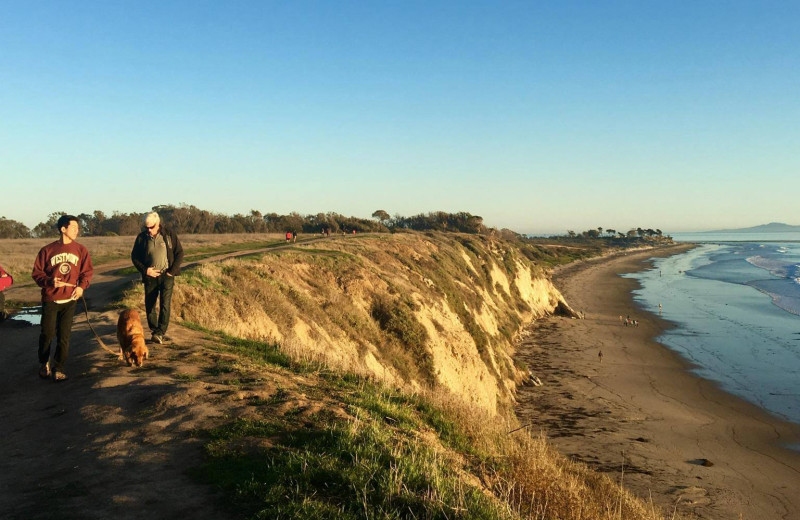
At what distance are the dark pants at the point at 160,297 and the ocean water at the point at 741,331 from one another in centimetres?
2800

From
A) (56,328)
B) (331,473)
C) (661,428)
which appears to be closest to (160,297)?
(56,328)

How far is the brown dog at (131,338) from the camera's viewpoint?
9.18m

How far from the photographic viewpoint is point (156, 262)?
1051cm

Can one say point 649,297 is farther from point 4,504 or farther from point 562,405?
point 4,504

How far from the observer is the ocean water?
28141 mm

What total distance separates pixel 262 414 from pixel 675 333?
44.3 metres

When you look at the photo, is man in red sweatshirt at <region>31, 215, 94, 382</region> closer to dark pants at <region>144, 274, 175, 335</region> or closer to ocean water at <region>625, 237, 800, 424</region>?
dark pants at <region>144, 274, 175, 335</region>

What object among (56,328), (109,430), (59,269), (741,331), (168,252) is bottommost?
(741,331)

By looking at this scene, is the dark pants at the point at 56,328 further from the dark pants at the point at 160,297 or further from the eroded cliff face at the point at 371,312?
the eroded cliff face at the point at 371,312

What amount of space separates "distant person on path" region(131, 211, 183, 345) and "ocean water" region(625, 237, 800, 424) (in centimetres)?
2806

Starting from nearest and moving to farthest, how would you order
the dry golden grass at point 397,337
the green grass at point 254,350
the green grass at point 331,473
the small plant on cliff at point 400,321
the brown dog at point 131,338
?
the green grass at point 331,473, the dry golden grass at point 397,337, the brown dog at point 131,338, the green grass at point 254,350, the small plant on cliff at point 400,321

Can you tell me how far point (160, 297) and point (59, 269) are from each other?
2558mm

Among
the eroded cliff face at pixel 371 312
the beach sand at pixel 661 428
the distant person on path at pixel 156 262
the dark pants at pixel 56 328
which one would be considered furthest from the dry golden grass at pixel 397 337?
the dark pants at pixel 56 328

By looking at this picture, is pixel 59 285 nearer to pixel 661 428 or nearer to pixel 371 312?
pixel 371 312
